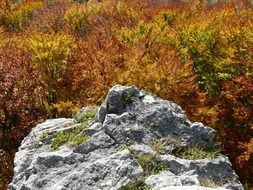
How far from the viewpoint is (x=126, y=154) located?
2077 centimetres

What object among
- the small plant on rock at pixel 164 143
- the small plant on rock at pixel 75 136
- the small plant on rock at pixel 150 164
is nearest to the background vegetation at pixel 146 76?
the small plant on rock at pixel 75 136

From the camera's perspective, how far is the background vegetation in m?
37.8

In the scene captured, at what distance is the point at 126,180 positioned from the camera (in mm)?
19641

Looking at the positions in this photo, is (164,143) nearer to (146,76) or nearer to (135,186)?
(135,186)

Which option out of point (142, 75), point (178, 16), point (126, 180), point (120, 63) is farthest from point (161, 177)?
point (178, 16)

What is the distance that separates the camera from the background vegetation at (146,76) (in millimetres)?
37750

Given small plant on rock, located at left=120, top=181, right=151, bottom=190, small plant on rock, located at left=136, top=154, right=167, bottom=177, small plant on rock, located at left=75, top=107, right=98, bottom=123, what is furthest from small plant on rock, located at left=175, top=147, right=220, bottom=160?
small plant on rock, located at left=75, top=107, right=98, bottom=123

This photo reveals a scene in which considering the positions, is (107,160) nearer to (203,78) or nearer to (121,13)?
(203,78)

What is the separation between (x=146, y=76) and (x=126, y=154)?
16141 mm

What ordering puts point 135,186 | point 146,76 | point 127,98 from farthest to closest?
point 146,76
point 127,98
point 135,186

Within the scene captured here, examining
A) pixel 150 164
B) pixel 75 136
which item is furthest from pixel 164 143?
pixel 75 136

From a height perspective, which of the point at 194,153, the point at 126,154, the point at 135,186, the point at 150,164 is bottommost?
the point at 194,153

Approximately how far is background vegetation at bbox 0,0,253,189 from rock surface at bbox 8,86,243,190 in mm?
12095

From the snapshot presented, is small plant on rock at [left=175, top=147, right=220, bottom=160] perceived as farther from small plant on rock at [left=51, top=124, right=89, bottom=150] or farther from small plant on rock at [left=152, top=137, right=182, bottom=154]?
small plant on rock at [left=51, top=124, right=89, bottom=150]
